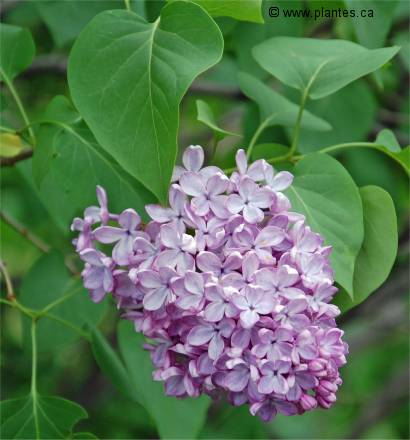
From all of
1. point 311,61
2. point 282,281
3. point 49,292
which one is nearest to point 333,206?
point 282,281

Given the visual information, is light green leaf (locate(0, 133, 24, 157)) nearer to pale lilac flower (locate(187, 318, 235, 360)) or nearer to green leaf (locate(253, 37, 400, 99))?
green leaf (locate(253, 37, 400, 99))

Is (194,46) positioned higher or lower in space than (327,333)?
higher

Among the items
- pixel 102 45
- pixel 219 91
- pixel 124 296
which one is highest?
pixel 102 45

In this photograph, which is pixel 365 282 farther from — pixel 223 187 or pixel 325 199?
pixel 223 187

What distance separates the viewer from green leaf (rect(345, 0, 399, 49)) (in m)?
1.53

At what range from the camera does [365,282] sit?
4.01 ft

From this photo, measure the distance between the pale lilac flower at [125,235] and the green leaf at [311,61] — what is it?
38cm

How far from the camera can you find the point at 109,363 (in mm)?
1468

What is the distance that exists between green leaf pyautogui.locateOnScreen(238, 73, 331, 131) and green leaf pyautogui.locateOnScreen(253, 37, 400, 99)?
98mm

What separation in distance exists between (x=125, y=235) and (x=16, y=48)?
1.79ft

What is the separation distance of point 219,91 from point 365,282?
4.05 ft

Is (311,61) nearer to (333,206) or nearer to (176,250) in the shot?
(333,206)

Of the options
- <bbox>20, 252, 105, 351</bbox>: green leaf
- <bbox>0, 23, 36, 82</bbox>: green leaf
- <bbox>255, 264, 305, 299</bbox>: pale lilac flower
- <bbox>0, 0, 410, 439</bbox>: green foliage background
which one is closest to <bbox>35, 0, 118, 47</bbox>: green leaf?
<bbox>0, 0, 410, 439</bbox>: green foliage background

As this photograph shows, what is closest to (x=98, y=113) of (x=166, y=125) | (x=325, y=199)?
(x=166, y=125)
